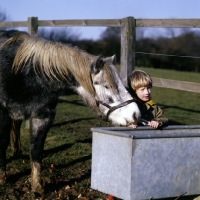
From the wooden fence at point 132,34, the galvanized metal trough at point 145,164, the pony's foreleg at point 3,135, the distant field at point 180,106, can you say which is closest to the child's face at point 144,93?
the galvanized metal trough at point 145,164

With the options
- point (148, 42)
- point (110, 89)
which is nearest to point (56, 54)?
point (110, 89)

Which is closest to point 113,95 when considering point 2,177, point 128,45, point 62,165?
point 2,177

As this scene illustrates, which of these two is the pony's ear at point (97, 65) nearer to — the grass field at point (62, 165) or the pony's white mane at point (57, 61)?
the pony's white mane at point (57, 61)

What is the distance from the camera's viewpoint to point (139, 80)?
415cm

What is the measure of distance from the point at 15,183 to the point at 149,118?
1.59 m

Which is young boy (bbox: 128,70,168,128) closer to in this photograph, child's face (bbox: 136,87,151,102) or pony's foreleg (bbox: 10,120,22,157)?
child's face (bbox: 136,87,151,102)

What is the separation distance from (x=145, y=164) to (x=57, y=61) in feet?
4.99

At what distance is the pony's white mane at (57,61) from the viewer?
4172 mm

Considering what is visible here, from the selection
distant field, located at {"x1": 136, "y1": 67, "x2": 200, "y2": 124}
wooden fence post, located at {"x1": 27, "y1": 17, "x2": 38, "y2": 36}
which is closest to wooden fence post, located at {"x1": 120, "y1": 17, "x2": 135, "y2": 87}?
distant field, located at {"x1": 136, "y1": 67, "x2": 200, "y2": 124}

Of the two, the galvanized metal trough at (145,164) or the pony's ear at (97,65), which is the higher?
the pony's ear at (97,65)

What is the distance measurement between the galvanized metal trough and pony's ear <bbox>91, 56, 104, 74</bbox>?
761 millimetres

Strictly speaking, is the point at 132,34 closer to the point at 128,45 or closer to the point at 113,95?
the point at 128,45

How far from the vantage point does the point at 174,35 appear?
44.7m

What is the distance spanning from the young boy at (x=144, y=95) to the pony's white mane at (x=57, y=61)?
1.36ft
